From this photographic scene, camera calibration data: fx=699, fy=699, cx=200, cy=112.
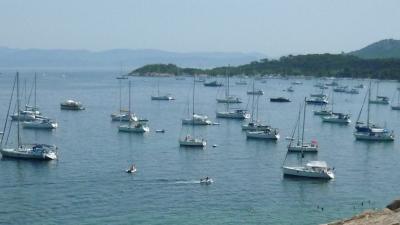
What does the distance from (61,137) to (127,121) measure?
54.2ft

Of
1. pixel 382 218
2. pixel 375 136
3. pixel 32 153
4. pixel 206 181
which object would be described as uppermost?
pixel 382 218

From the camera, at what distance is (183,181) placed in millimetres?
54062

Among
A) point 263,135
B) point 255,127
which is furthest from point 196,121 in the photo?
point 263,135

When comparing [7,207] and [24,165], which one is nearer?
[7,207]

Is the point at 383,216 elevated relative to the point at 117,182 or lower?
elevated

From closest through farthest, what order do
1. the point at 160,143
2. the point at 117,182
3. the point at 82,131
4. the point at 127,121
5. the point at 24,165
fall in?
the point at 117,182 → the point at 24,165 → the point at 160,143 → the point at 82,131 → the point at 127,121

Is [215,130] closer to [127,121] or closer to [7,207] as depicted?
[127,121]

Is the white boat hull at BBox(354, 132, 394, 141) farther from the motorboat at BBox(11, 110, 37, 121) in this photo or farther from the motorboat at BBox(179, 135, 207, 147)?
the motorboat at BBox(11, 110, 37, 121)

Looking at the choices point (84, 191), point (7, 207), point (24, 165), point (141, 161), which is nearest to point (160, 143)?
point (141, 161)

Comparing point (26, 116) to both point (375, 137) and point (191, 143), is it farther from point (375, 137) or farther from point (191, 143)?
point (375, 137)

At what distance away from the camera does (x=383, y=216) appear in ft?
74.8

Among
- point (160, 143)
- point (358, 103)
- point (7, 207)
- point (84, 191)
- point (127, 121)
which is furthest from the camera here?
point (358, 103)

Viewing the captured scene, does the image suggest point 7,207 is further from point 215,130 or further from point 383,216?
point 215,130

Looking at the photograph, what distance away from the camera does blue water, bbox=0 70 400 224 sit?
44.1 metres
